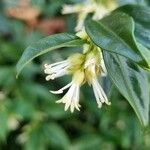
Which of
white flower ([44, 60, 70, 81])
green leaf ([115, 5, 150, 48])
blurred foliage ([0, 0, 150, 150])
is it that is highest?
white flower ([44, 60, 70, 81])

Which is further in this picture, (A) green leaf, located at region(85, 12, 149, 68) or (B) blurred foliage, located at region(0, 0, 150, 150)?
(B) blurred foliage, located at region(0, 0, 150, 150)

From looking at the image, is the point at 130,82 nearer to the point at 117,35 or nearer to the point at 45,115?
the point at 117,35

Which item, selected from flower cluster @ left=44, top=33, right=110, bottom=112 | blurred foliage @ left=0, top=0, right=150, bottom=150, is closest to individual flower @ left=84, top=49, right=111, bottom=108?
flower cluster @ left=44, top=33, right=110, bottom=112

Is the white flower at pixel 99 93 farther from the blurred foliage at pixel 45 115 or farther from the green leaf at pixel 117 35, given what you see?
the blurred foliage at pixel 45 115

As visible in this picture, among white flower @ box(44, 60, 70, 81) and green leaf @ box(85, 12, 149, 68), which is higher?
green leaf @ box(85, 12, 149, 68)

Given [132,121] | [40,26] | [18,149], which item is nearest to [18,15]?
[40,26]

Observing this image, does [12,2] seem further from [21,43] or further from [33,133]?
[33,133]

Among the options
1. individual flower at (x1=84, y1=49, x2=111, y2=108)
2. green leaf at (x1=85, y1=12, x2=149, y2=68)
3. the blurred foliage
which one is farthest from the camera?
the blurred foliage

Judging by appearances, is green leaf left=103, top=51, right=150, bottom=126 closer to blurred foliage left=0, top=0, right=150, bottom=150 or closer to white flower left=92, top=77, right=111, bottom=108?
white flower left=92, top=77, right=111, bottom=108
